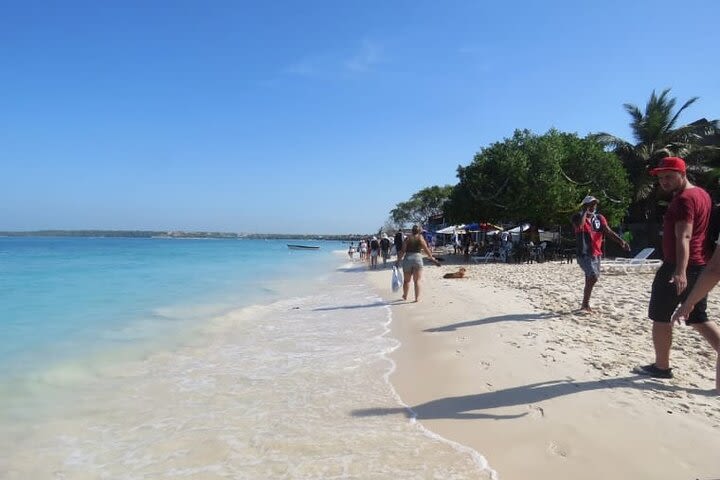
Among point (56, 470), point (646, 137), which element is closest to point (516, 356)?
point (56, 470)

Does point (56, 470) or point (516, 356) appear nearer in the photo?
point (56, 470)

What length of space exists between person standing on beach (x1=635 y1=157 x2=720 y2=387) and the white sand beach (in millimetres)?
511

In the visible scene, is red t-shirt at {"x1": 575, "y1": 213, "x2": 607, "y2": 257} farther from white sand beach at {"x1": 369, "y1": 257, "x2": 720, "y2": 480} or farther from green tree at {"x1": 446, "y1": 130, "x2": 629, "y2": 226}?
green tree at {"x1": 446, "y1": 130, "x2": 629, "y2": 226}

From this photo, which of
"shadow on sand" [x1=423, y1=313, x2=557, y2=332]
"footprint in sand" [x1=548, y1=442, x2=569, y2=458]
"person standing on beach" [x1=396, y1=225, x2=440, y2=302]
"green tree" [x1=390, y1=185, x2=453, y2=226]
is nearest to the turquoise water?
"person standing on beach" [x1=396, y1=225, x2=440, y2=302]

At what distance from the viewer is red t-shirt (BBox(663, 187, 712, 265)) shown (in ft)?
11.4

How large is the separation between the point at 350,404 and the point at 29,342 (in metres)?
6.27

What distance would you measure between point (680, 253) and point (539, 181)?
2042 cm

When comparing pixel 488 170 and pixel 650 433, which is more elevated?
pixel 488 170

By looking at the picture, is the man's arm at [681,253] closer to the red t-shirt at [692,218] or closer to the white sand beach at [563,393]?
the red t-shirt at [692,218]

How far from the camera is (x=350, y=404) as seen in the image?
3.93 meters

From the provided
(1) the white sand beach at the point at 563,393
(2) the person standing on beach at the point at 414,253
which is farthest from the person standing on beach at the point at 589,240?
(2) the person standing on beach at the point at 414,253

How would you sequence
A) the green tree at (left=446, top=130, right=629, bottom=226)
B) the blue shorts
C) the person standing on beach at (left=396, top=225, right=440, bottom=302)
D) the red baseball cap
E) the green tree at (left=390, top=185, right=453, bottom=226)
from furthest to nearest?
1. the green tree at (left=390, top=185, right=453, bottom=226)
2. the green tree at (left=446, top=130, right=629, bottom=226)
3. the person standing on beach at (left=396, top=225, right=440, bottom=302)
4. the blue shorts
5. the red baseball cap

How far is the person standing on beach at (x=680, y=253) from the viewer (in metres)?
3.43

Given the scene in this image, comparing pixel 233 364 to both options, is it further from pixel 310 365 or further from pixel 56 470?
pixel 56 470
